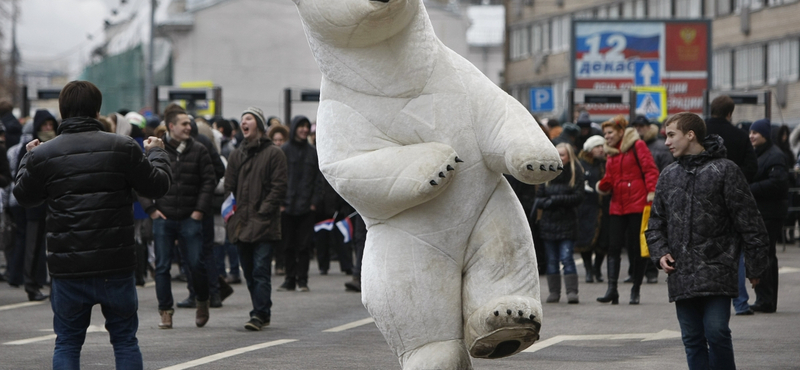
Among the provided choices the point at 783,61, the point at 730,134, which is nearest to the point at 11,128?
the point at 730,134

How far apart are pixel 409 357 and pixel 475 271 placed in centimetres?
52

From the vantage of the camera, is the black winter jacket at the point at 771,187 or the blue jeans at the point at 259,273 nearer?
the blue jeans at the point at 259,273

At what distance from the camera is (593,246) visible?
14.2m

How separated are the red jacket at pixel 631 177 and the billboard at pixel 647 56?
62.3 feet

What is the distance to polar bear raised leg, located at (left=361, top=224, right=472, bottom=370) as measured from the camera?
5.50 meters

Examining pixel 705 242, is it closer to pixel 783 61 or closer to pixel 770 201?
pixel 770 201

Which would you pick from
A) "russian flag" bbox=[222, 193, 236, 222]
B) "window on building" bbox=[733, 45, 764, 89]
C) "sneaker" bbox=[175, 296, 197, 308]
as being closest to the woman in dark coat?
"russian flag" bbox=[222, 193, 236, 222]

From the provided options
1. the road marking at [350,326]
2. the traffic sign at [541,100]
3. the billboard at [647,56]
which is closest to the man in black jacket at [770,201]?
the road marking at [350,326]

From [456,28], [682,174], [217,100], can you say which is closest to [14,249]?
[217,100]

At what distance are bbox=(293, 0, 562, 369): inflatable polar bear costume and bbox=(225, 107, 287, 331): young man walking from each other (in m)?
4.84

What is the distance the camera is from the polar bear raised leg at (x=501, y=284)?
5297 millimetres

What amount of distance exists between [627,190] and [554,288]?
1.28 m

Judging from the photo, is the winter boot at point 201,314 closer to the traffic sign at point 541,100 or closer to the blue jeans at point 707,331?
the blue jeans at point 707,331

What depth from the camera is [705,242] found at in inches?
264
